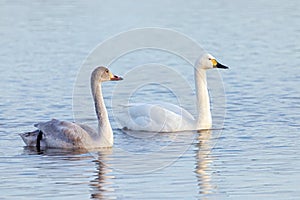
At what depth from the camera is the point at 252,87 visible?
16.5 m

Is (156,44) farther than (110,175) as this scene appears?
Yes

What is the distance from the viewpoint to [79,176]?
10.2 meters

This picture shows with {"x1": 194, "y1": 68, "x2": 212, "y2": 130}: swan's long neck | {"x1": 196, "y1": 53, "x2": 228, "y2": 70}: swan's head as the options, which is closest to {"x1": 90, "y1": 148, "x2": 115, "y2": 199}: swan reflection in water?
{"x1": 194, "y1": 68, "x2": 212, "y2": 130}: swan's long neck

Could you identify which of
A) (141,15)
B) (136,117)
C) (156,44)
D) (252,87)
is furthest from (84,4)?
(136,117)

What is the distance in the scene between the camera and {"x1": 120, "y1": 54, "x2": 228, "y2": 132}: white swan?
43.8 feet

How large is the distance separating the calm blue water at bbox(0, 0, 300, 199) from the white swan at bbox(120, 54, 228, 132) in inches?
10.6

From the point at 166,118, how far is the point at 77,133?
1.81 meters

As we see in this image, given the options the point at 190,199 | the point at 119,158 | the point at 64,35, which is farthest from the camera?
the point at 64,35

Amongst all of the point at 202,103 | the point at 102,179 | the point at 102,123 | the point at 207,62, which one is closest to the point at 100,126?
the point at 102,123

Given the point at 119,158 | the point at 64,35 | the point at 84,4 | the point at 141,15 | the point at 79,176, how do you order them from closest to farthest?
the point at 79,176, the point at 119,158, the point at 64,35, the point at 141,15, the point at 84,4

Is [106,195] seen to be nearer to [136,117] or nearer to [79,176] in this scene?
[79,176]

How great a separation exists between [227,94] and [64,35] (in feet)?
29.8

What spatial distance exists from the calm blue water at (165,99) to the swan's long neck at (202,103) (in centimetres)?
39

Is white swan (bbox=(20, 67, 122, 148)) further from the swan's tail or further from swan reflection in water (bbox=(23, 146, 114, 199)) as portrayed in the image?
swan reflection in water (bbox=(23, 146, 114, 199))
